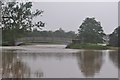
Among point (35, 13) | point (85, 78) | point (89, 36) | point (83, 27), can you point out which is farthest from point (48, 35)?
point (85, 78)

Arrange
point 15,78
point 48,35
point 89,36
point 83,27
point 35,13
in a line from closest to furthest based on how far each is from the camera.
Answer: point 15,78 < point 35,13 < point 89,36 < point 83,27 < point 48,35

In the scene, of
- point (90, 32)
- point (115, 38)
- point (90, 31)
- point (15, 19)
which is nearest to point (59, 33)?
point (90, 31)

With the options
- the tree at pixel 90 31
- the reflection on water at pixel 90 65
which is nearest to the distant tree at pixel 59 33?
the tree at pixel 90 31

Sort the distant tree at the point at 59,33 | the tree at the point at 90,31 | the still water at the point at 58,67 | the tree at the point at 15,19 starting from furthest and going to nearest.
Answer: the distant tree at the point at 59,33, the tree at the point at 90,31, the tree at the point at 15,19, the still water at the point at 58,67

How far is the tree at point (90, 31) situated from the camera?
48.8 m

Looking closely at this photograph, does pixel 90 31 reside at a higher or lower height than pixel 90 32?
higher

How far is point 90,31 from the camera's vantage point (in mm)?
50531

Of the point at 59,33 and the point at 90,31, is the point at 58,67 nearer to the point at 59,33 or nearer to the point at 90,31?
the point at 90,31

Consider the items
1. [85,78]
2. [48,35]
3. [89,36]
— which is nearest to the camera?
[85,78]

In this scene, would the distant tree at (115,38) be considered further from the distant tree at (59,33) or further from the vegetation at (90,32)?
the distant tree at (59,33)

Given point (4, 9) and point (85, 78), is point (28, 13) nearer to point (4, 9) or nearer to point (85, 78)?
point (4, 9)

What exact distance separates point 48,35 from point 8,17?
176 feet

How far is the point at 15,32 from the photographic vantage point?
568 inches

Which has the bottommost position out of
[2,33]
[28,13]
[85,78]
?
[85,78]
